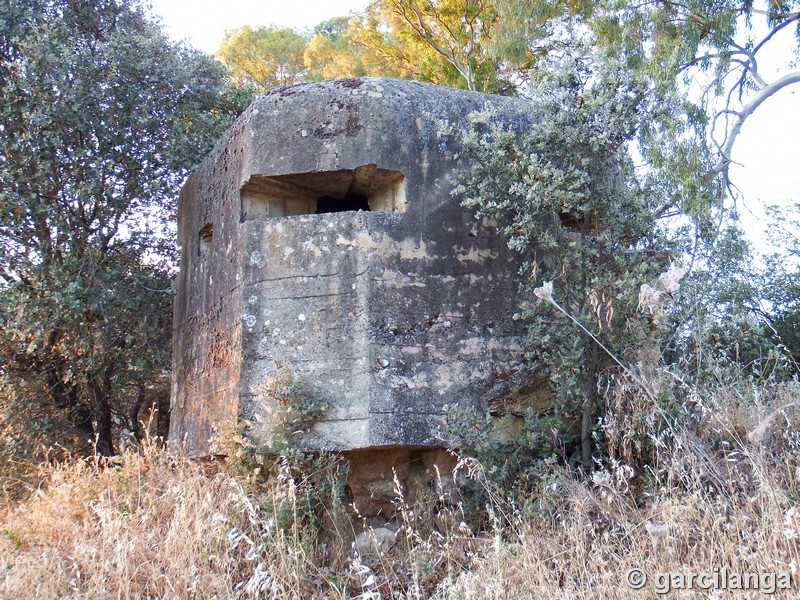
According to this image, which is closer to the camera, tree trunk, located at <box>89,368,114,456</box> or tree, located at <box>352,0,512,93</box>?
tree trunk, located at <box>89,368,114,456</box>

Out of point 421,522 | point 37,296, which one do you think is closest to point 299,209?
point 421,522

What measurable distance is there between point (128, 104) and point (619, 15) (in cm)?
549

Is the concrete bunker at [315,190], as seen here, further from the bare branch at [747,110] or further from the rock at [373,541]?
the bare branch at [747,110]

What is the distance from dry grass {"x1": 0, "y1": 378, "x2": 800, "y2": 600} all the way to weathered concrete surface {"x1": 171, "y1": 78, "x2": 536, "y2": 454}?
489mm

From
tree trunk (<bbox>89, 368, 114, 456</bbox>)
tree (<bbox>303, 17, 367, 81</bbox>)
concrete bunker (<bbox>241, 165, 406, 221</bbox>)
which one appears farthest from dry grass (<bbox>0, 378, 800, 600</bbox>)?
tree (<bbox>303, 17, 367, 81</bbox>)

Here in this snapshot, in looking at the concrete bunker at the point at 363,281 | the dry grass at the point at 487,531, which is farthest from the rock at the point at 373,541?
the concrete bunker at the point at 363,281

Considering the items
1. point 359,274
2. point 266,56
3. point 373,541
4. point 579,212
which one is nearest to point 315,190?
point 359,274

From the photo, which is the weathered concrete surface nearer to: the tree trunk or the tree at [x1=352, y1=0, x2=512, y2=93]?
the tree trunk

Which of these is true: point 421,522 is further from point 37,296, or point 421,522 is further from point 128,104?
point 128,104

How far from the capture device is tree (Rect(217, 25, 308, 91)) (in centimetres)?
1539

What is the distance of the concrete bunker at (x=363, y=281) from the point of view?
4.56 meters

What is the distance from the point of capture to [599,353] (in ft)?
15.6

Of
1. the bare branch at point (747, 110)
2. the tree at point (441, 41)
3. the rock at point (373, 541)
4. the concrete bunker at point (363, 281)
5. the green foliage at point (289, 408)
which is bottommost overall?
the rock at point (373, 541)

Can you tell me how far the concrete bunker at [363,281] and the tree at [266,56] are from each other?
10.7 meters
